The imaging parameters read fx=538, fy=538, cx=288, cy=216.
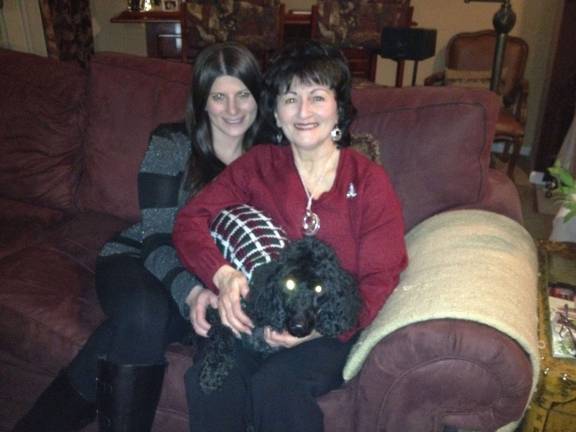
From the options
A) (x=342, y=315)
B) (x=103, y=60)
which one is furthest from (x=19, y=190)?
(x=342, y=315)

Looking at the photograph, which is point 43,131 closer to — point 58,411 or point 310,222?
point 58,411

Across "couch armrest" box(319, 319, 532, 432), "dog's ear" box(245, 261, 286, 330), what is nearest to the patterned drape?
"dog's ear" box(245, 261, 286, 330)

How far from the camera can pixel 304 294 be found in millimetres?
1158

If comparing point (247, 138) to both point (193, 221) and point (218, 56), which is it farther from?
point (193, 221)

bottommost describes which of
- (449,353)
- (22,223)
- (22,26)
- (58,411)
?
(58,411)

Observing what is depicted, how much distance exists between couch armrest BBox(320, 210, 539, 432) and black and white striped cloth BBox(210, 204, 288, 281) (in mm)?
308

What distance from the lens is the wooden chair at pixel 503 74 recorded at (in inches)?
138

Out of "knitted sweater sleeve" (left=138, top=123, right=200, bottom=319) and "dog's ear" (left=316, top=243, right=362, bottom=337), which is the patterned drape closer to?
"knitted sweater sleeve" (left=138, top=123, right=200, bottom=319)

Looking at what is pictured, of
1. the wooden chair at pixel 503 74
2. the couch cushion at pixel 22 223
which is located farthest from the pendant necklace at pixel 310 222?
the wooden chair at pixel 503 74

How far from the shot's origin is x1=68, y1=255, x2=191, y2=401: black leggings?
136 cm

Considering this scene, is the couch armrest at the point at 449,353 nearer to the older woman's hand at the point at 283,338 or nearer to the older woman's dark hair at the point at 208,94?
the older woman's hand at the point at 283,338

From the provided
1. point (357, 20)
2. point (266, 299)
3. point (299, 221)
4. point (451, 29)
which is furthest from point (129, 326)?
point (451, 29)

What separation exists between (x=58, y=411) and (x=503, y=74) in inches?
149

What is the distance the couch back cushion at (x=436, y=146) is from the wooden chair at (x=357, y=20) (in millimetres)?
2303
